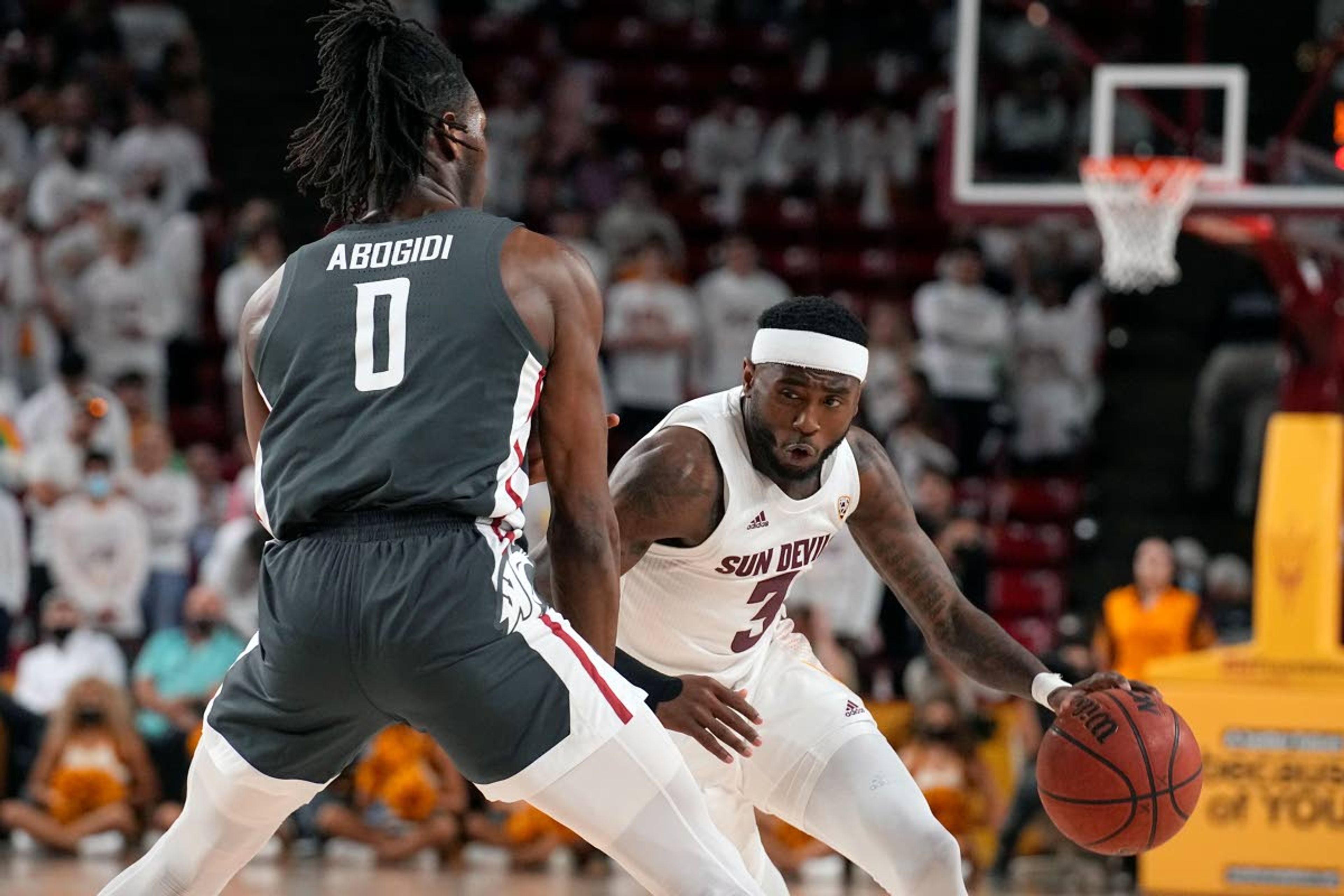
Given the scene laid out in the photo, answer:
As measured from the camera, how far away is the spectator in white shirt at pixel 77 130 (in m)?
14.6

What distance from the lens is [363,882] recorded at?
9.89 m

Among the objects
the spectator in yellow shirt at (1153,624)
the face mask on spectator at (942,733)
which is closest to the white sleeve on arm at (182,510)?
the face mask on spectator at (942,733)

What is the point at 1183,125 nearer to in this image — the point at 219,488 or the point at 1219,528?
the point at 1219,528

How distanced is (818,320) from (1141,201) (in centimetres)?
574

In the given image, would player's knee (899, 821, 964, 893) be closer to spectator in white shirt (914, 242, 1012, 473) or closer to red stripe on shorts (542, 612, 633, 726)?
red stripe on shorts (542, 612, 633, 726)

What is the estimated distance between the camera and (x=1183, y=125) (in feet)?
34.3

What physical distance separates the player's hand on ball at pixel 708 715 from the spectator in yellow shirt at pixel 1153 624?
22.4 feet

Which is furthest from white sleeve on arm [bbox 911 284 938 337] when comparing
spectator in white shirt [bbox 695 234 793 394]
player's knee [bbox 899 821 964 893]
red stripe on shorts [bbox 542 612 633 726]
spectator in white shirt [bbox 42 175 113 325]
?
red stripe on shorts [bbox 542 612 633 726]

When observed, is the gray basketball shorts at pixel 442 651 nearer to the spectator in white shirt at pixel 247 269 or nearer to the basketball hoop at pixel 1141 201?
the basketball hoop at pixel 1141 201

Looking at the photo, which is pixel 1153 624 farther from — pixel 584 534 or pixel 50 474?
pixel 584 534

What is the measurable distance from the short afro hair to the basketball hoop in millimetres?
5467

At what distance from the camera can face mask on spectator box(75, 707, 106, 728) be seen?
11.0 meters

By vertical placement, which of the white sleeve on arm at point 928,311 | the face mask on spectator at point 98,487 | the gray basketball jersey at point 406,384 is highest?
the gray basketball jersey at point 406,384

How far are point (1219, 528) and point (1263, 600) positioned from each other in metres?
4.56
